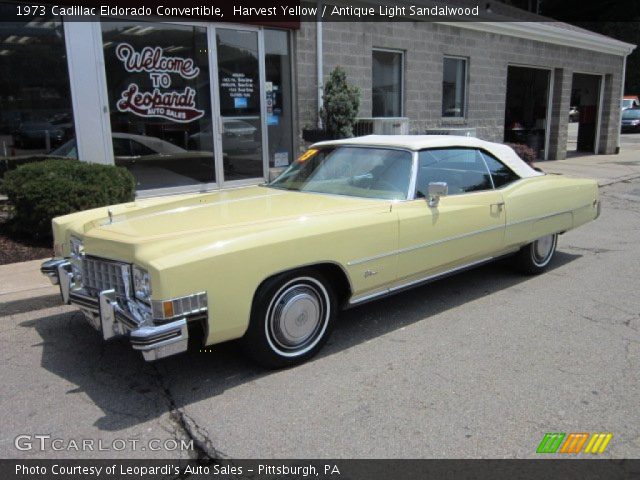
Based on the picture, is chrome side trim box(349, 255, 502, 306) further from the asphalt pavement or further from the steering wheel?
the steering wheel

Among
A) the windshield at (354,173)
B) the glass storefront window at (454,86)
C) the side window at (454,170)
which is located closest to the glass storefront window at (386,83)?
the glass storefront window at (454,86)

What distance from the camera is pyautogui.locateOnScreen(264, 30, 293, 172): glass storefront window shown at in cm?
994

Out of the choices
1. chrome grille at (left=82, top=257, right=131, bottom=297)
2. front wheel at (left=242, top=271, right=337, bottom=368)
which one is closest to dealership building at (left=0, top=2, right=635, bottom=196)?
chrome grille at (left=82, top=257, right=131, bottom=297)

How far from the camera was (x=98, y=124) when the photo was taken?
806cm

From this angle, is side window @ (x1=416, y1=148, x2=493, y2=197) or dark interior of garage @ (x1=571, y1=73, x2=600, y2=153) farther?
dark interior of garage @ (x1=571, y1=73, x2=600, y2=153)

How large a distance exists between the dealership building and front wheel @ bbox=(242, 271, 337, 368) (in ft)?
19.0

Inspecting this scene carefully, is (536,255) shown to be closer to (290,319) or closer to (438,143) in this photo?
(438,143)

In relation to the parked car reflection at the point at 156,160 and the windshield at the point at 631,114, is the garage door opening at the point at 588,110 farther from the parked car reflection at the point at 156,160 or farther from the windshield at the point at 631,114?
the windshield at the point at 631,114

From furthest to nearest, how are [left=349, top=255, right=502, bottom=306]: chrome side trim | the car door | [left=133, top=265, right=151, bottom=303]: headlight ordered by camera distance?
1. the car door
2. [left=349, top=255, right=502, bottom=306]: chrome side trim
3. [left=133, top=265, right=151, bottom=303]: headlight

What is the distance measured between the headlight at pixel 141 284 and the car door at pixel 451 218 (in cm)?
183

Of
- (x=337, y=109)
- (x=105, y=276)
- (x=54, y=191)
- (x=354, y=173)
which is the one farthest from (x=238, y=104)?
(x=105, y=276)

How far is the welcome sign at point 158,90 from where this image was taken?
830 cm

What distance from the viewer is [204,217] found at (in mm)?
3674
